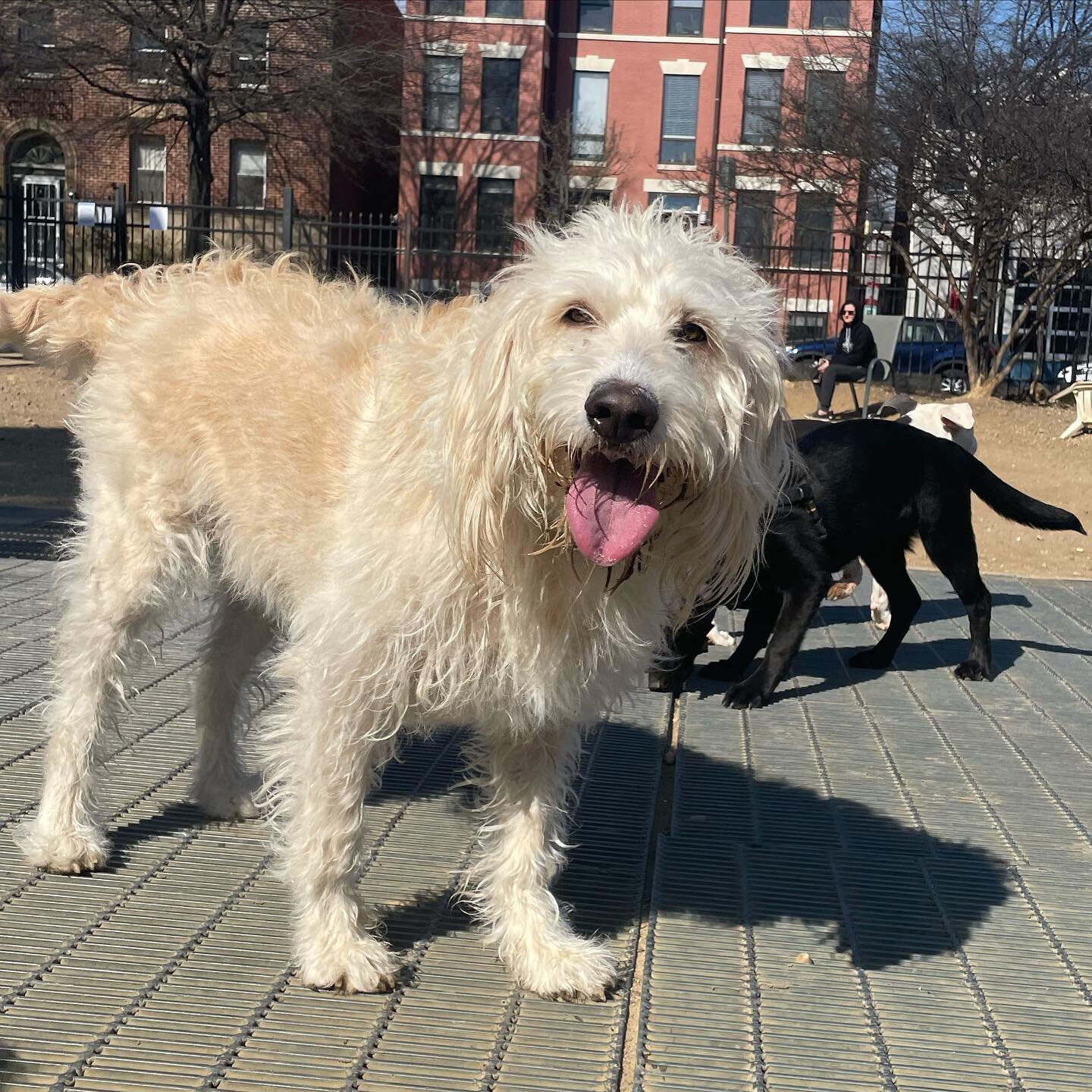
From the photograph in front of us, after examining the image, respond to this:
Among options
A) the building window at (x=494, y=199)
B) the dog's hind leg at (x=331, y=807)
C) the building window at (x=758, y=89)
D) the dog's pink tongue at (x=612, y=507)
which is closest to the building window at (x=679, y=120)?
the building window at (x=758, y=89)

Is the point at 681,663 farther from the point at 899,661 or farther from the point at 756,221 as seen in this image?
the point at 756,221

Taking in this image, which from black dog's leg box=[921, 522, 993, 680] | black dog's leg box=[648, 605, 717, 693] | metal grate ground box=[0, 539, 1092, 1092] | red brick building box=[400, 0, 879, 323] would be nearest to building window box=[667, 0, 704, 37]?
red brick building box=[400, 0, 879, 323]

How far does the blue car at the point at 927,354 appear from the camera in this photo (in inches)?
959

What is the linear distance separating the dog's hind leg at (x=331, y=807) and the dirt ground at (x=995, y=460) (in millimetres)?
4486

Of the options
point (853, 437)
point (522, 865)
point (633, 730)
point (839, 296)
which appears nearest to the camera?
point (522, 865)

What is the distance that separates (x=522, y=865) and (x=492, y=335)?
144 centimetres

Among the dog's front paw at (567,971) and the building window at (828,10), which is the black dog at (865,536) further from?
the building window at (828,10)

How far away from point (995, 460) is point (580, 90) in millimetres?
34103

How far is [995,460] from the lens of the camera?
1714cm

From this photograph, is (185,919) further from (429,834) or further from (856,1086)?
(856,1086)

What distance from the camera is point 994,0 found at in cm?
2314

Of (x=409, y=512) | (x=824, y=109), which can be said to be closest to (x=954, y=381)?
(x=824, y=109)

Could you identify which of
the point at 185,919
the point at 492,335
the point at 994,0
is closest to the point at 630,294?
the point at 492,335

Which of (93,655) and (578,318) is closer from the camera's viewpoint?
(578,318)
